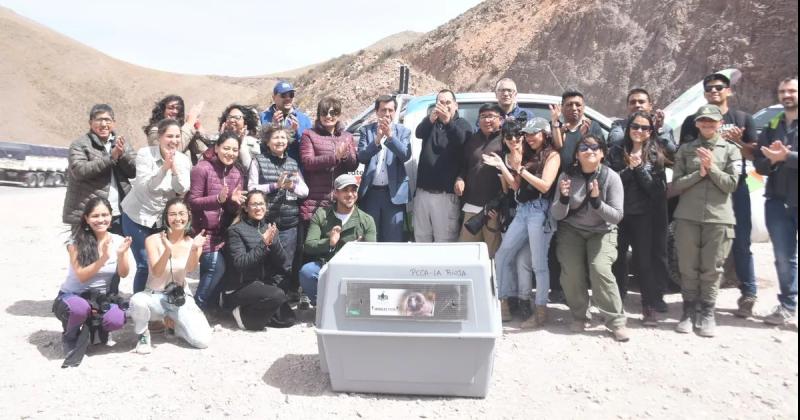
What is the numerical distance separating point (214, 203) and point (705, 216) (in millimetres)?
3954

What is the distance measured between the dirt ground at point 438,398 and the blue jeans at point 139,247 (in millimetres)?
446

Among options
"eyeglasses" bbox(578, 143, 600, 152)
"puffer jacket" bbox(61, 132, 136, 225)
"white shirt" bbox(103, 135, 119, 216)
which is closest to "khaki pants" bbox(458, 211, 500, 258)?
"eyeglasses" bbox(578, 143, 600, 152)

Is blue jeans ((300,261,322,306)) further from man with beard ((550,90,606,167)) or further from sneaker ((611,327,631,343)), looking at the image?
sneaker ((611,327,631,343))

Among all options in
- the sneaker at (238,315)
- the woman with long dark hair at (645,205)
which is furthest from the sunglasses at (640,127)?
the sneaker at (238,315)

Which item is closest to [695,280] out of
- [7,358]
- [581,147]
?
[581,147]

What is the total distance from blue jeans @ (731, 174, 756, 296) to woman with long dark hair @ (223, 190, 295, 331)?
3796mm

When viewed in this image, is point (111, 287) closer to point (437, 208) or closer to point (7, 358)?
point (7, 358)

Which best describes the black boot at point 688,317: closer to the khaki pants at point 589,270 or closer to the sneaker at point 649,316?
the sneaker at point 649,316

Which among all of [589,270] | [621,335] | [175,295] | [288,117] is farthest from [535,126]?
[175,295]

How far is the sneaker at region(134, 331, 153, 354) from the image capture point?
444 cm

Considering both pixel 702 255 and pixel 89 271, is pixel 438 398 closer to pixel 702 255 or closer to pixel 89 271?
pixel 702 255

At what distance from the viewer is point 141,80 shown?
77438mm

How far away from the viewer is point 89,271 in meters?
4.48

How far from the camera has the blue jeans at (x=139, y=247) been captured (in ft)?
17.0
